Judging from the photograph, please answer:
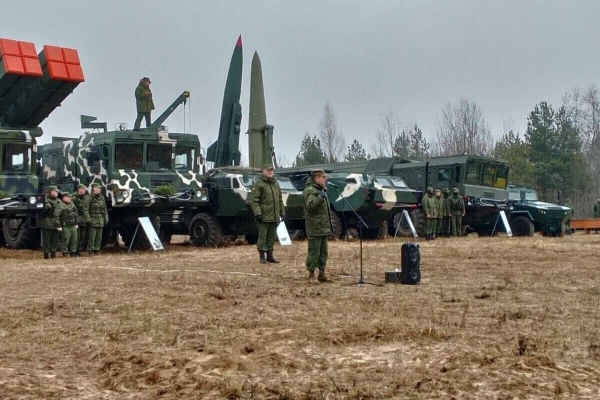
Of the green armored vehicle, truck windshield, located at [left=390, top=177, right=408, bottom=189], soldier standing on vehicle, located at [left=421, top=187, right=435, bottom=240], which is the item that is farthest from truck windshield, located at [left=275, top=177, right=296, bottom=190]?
soldier standing on vehicle, located at [left=421, top=187, right=435, bottom=240]

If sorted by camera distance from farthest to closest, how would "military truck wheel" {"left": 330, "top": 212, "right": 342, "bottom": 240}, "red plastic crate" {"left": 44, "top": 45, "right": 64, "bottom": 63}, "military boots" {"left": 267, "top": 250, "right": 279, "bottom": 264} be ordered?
1. "military truck wheel" {"left": 330, "top": 212, "right": 342, "bottom": 240}
2. "red plastic crate" {"left": 44, "top": 45, "right": 64, "bottom": 63}
3. "military boots" {"left": 267, "top": 250, "right": 279, "bottom": 264}

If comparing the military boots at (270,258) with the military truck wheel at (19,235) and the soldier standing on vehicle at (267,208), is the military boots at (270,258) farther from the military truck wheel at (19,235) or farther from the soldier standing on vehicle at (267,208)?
the military truck wheel at (19,235)

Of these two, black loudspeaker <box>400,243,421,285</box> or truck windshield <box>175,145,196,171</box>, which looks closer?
black loudspeaker <box>400,243,421,285</box>

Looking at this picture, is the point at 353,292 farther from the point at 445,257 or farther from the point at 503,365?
the point at 445,257

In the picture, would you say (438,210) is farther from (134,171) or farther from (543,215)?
(134,171)

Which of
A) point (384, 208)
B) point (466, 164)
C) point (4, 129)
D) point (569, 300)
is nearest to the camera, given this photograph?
point (569, 300)

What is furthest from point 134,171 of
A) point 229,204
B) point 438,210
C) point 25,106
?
point 438,210

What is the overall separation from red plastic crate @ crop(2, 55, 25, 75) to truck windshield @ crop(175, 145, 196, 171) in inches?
133

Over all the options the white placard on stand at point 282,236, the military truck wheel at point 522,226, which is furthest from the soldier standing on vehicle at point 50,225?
the military truck wheel at point 522,226

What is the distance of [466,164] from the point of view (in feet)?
76.1

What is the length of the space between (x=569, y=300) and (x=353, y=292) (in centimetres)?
213

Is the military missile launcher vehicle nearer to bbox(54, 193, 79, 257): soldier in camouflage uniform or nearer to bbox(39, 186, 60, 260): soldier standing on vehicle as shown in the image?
bbox(39, 186, 60, 260): soldier standing on vehicle

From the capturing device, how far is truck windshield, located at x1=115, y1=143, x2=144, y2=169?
623 inches

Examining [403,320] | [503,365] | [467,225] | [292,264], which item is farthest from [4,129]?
[467,225]
